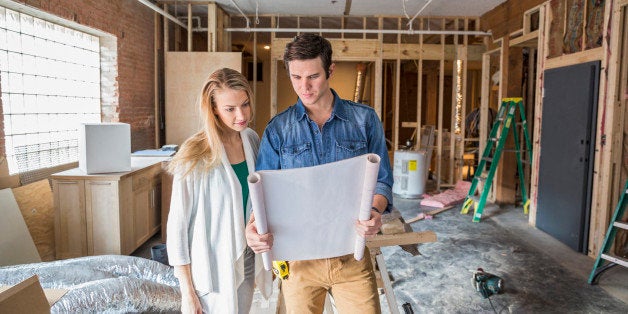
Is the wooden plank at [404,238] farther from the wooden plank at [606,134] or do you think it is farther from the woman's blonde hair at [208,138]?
the wooden plank at [606,134]

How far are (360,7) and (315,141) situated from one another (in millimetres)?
5877

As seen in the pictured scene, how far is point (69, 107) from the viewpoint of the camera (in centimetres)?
469

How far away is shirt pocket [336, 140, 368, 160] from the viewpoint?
1.47 meters

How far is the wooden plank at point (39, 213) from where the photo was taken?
3.69 meters

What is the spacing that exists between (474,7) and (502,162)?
2.48 m

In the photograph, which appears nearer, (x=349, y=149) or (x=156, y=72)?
(x=349, y=149)

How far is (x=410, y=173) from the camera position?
6.92 m

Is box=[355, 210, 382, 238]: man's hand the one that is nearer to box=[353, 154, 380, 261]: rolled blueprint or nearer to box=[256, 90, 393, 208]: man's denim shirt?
box=[353, 154, 380, 261]: rolled blueprint

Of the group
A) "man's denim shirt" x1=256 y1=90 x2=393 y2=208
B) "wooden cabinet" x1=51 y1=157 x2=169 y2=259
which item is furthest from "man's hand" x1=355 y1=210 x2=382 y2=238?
"wooden cabinet" x1=51 y1=157 x2=169 y2=259

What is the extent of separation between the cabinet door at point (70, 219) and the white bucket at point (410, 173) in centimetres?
476

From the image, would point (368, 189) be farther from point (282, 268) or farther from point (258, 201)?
point (282, 268)

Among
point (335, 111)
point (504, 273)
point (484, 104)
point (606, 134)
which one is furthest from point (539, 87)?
point (335, 111)

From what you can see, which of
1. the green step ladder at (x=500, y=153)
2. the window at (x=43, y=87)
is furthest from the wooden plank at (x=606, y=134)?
the window at (x=43, y=87)

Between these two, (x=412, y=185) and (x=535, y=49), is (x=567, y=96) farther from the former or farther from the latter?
(x=412, y=185)
